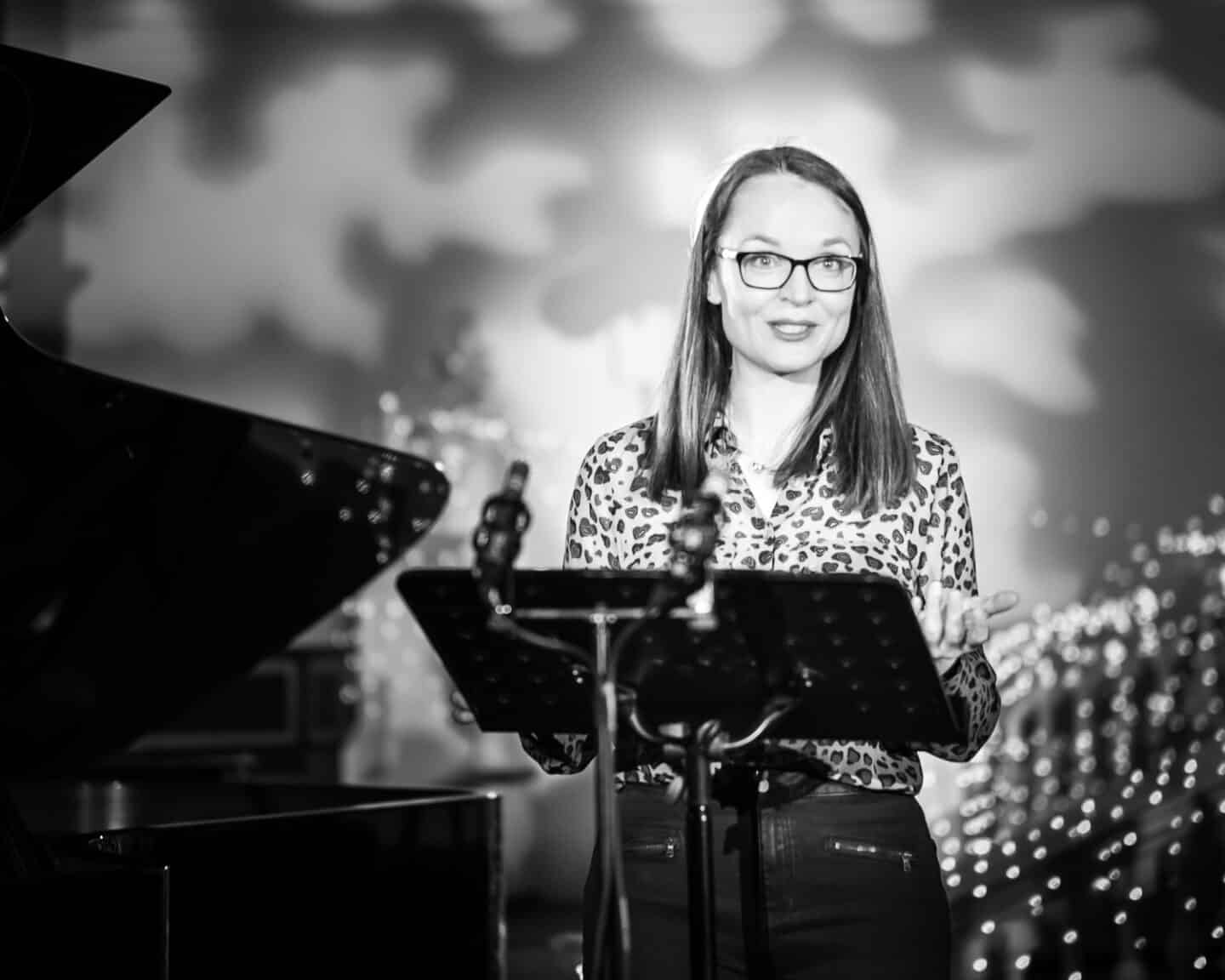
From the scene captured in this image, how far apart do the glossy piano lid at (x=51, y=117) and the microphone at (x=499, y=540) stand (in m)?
1.09

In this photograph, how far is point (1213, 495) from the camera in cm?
511

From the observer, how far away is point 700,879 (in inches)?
49.3

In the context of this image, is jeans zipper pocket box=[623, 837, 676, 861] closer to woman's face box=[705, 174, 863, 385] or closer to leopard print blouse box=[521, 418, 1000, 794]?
leopard print blouse box=[521, 418, 1000, 794]

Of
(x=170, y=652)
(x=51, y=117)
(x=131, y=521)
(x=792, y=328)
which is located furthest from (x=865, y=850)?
(x=170, y=652)

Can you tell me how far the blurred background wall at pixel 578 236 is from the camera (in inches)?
207

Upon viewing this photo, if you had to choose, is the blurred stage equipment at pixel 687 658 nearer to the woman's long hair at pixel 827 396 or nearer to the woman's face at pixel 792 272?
the woman's long hair at pixel 827 396

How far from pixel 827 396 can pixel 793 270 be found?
0.16 metres

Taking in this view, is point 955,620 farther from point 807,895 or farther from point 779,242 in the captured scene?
point 779,242

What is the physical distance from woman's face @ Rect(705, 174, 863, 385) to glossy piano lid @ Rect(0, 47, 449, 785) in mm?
971

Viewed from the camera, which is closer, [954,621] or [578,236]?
[954,621]

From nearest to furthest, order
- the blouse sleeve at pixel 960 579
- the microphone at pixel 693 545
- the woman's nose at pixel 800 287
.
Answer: the microphone at pixel 693 545
the blouse sleeve at pixel 960 579
the woman's nose at pixel 800 287

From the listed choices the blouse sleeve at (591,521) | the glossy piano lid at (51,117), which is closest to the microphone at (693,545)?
the blouse sleeve at (591,521)

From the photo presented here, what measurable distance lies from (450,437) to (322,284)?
0.82m

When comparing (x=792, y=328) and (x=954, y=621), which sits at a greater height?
(x=792, y=328)
